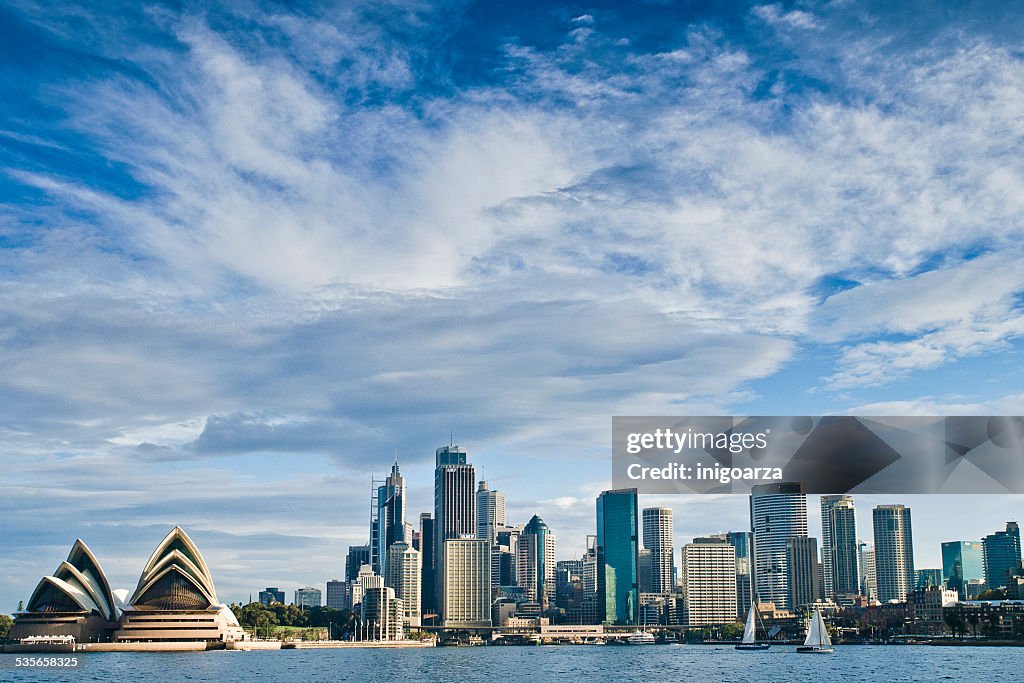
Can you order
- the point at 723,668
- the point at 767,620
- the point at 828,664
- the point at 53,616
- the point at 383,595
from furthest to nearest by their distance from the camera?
the point at 767,620 → the point at 383,595 → the point at 53,616 → the point at 828,664 → the point at 723,668

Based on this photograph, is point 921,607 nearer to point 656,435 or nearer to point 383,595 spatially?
point 383,595

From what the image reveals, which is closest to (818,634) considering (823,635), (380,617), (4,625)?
(823,635)

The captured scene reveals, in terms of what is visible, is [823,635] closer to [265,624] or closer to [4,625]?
[265,624]

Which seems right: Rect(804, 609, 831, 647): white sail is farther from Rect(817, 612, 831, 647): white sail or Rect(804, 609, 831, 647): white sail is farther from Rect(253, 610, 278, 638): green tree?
Rect(253, 610, 278, 638): green tree

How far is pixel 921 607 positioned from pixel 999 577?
48337mm

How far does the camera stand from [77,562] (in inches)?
4759

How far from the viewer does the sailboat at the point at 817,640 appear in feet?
379

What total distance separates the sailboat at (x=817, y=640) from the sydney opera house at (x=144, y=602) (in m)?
65.1

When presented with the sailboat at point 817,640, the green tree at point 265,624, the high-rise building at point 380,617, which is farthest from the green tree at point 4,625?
the sailboat at point 817,640

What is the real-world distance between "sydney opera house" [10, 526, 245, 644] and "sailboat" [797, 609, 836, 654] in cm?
6514

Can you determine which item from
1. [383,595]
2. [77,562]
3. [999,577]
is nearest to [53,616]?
[77,562]

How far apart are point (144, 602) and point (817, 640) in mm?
74385

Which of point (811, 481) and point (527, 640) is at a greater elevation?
point (811, 481)

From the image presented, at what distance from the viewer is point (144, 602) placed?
120125mm
